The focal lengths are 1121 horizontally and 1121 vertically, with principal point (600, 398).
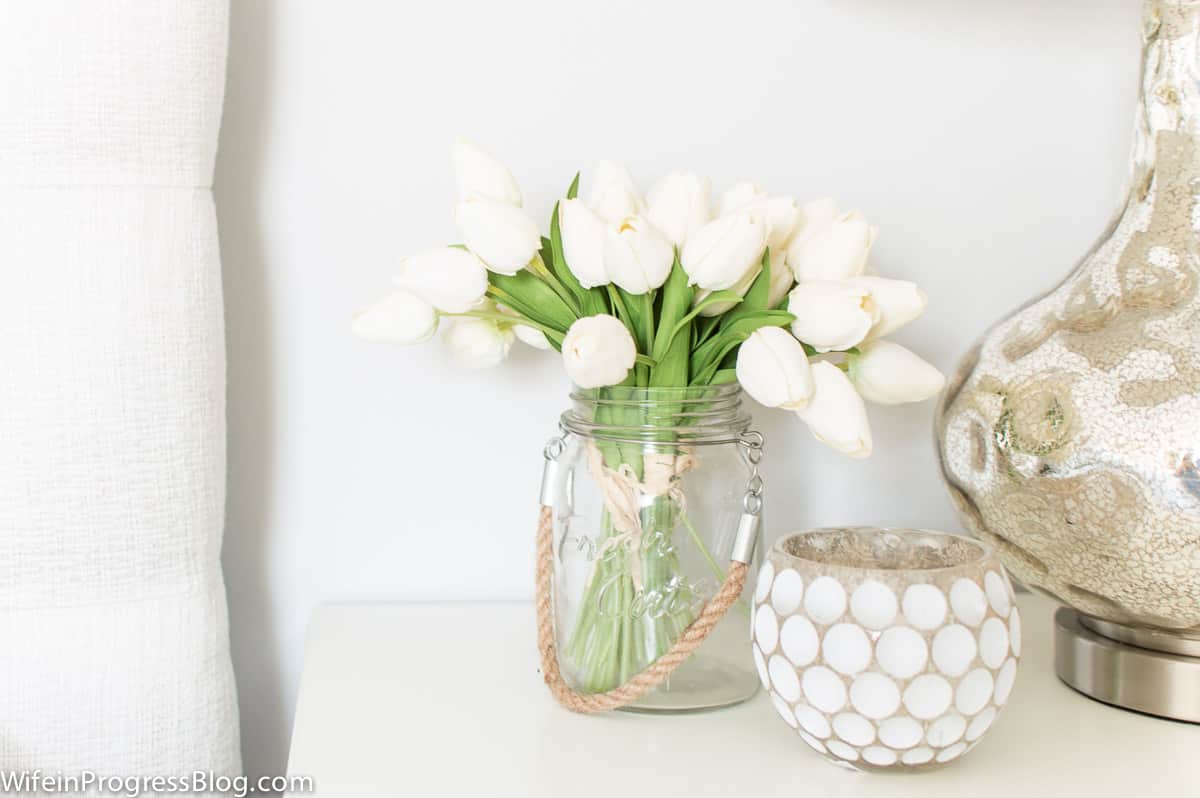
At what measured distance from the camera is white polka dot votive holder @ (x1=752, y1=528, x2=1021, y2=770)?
0.54 m

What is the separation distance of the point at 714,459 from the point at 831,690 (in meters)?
0.17

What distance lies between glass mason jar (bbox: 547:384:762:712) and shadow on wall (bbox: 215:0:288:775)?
292 millimetres

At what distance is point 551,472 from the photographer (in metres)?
0.71

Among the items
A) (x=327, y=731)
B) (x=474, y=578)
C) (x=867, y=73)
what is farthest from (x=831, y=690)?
(x=867, y=73)

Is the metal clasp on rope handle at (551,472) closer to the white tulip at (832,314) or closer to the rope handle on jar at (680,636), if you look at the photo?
the rope handle on jar at (680,636)

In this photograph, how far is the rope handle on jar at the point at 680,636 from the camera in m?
0.65

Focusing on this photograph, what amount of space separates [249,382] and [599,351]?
363 millimetres

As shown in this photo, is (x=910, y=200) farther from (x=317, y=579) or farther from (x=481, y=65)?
(x=317, y=579)

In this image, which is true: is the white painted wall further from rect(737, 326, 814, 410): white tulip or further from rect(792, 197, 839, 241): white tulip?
rect(737, 326, 814, 410): white tulip

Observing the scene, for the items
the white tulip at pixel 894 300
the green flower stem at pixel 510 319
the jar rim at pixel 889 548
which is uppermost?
the white tulip at pixel 894 300

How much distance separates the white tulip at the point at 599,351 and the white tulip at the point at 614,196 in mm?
87

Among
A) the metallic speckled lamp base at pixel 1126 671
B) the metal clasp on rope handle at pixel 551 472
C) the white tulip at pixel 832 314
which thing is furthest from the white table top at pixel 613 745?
the white tulip at pixel 832 314

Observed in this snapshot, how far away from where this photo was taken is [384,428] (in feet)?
2.85

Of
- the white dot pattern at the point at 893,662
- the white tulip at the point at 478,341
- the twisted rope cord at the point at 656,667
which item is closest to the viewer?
the white dot pattern at the point at 893,662
